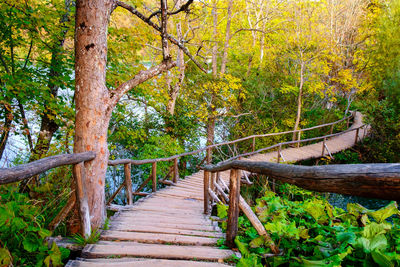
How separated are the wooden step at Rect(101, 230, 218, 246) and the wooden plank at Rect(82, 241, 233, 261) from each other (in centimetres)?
16

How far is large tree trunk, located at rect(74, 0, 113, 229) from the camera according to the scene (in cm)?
283

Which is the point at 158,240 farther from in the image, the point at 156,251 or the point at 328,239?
the point at 328,239

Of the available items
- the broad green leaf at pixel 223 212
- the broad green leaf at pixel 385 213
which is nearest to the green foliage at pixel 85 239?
the broad green leaf at pixel 223 212

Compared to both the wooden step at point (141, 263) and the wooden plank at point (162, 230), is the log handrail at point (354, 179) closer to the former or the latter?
the wooden step at point (141, 263)

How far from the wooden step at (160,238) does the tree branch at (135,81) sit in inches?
60.4

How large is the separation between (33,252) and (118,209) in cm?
177

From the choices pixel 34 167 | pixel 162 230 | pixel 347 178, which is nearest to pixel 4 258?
pixel 34 167

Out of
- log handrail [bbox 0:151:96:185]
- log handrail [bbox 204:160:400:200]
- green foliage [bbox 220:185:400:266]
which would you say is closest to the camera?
log handrail [bbox 204:160:400:200]

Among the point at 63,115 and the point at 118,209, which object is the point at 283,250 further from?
the point at 63,115

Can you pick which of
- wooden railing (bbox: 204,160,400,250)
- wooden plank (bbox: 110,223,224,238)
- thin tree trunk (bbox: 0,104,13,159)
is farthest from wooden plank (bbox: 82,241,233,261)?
thin tree trunk (bbox: 0,104,13,159)

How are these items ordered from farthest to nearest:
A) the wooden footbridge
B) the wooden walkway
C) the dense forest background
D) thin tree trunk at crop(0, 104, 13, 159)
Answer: the dense forest background → thin tree trunk at crop(0, 104, 13, 159) → the wooden walkway → the wooden footbridge

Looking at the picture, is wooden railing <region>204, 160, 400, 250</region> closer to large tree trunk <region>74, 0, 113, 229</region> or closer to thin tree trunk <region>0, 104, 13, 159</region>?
large tree trunk <region>74, 0, 113, 229</region>

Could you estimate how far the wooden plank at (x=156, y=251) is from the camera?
213cm

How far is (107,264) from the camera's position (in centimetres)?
196
